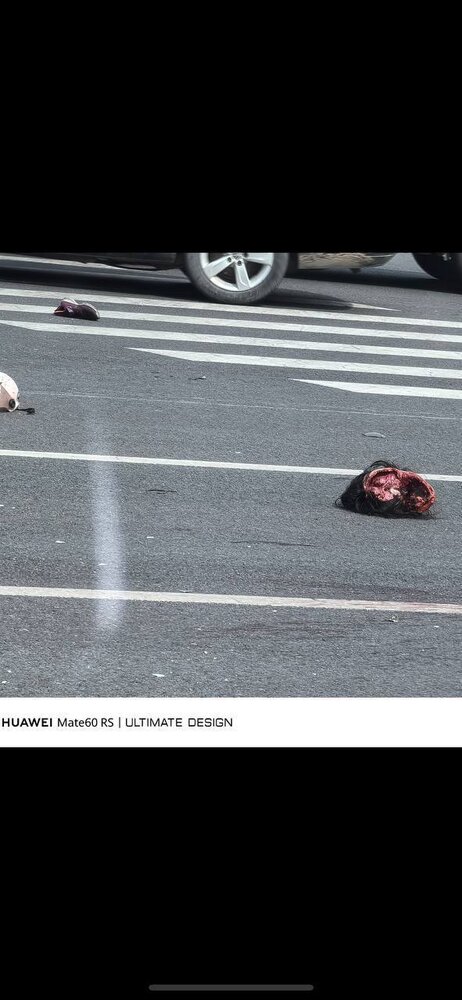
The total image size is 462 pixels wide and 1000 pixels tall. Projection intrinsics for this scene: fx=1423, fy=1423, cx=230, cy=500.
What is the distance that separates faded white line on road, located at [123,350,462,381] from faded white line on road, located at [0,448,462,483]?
2.29 metres

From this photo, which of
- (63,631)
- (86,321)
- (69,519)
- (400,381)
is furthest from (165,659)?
(86,321)

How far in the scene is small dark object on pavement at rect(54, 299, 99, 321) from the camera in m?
9.84

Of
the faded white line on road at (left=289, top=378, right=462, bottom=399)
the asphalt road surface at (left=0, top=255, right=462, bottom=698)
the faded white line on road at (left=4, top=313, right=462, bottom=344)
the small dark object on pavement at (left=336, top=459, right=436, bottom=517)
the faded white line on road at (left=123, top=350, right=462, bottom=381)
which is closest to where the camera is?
the asphalt road surface at (left=0, top=255, right=462, bottom=698)

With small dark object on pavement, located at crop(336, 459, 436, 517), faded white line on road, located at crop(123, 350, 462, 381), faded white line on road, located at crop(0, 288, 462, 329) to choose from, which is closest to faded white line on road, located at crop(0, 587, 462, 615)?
small dark object on pavement, located at crop(336, 459, 436, 517)

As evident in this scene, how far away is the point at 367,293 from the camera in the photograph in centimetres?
1230

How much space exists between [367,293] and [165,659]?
28.0 ft

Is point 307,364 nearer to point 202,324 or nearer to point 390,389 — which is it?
point 390,389

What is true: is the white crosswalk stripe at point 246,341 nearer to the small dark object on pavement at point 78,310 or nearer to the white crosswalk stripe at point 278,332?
the white crosswalk stripe at point 278,332

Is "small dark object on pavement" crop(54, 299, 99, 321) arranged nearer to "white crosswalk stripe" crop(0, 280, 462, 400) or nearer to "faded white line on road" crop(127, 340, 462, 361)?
"white crosswalk stripe" crop(0, 280, 462, 400)

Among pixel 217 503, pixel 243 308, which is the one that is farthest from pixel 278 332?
pixel 217 503

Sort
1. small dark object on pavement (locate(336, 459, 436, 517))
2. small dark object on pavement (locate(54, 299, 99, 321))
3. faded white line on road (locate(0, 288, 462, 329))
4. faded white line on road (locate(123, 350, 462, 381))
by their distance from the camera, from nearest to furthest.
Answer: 1. small dark object on pavement (locate(336, 459, 436, 517))
2. faded white line on road (locate(123, 350, 462, 381))
3. small dark object on pavement (locate(54, 299, 99, 321))
4. faded white line on road (locate(0, 288, 462, 329))

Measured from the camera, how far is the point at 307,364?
9.04 metres

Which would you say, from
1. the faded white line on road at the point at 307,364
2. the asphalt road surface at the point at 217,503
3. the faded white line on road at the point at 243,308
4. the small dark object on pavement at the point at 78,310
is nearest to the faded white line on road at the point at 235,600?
the asphalt road surface at the point at 217,503
